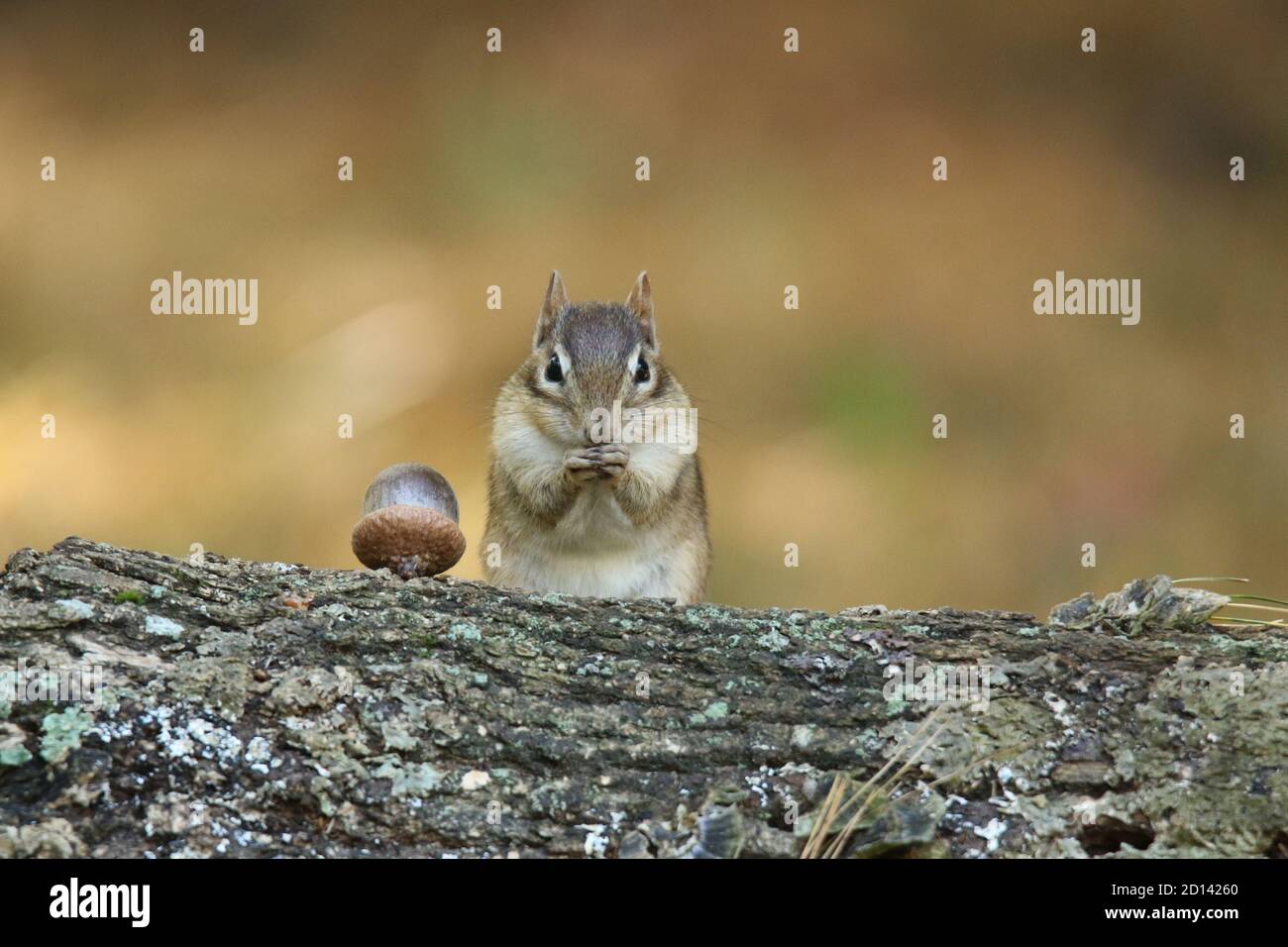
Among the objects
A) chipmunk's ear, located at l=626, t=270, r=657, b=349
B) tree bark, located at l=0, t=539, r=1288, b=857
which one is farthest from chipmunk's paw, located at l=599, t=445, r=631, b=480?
tree bark, located at l=0, t=539, r=1288, b=857

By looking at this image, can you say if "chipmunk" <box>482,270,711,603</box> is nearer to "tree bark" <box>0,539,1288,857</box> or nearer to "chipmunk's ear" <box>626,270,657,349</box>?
"chipmunk's ear" <box>626,270,657,349</box>

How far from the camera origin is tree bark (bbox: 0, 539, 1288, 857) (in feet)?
6.41

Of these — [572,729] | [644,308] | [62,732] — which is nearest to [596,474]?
[644,308]

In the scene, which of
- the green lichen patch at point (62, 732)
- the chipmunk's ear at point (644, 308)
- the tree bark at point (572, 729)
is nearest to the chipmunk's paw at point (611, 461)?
the chipmunk's ear at point (644, 308)

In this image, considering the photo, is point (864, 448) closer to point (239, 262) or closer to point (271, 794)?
point (239, 262)

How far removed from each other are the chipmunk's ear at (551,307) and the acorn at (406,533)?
1076 mm

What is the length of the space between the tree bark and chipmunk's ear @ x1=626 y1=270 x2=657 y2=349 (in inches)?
66.9

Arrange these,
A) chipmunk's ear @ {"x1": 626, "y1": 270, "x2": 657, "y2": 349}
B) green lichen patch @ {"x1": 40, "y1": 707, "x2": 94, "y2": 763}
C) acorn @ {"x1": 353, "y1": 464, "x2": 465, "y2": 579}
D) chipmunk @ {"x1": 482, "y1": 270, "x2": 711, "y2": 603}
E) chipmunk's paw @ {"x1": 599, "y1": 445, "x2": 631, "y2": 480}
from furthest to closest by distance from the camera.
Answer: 1. chipmunk's ear @ {"x1": 626, "y1": 270, "x2": 657, "y2": 349}
2. chipmunk @ {"x1": 482, "y1": 270, "x2": 711, "y2": 603}
3. chipmunk's paw @ {"x1": 599, "y1": 445, "x2": 631, "y2": 480}
4. acorn @ {"x1": 353, "y1": 464, "x2": 465, "y2": 579}
5. green lichen patch @ {"x1": 40, "y1": 707, "x2": 94, "y2": 763}

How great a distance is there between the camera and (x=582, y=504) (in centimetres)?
385

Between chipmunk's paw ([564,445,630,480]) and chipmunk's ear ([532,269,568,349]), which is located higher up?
chipmunk's ear ([532,269,568,349])

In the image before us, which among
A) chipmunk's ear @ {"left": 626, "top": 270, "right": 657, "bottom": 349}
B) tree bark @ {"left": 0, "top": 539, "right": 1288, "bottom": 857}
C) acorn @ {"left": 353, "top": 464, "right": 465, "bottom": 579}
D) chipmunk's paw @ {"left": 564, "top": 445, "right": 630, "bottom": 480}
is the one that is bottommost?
tree bark @ {"left": 0, "top": 539, "right": 1288, "bottom": 857}

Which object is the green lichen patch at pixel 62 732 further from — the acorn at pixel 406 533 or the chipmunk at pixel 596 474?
the chipmunk at pixel 596 474
